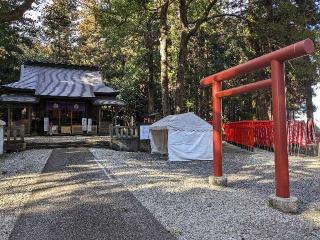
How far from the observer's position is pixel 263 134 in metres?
19.0

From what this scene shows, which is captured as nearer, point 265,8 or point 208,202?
point 208,202

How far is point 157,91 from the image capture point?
112ft

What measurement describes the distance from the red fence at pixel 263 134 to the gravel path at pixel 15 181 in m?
10.4

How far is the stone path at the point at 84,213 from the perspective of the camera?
5410 millimetres

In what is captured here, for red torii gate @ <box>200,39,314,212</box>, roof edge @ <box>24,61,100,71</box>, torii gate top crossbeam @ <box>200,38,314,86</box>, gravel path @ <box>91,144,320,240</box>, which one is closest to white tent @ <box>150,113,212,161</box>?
gravel path @ <box>91,144,320,240</box>

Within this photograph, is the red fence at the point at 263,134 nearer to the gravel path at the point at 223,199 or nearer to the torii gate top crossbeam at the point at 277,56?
the gravel path at the point at 223,199

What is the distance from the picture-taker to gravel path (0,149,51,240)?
628 centimetres

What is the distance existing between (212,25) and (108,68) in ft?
50.7

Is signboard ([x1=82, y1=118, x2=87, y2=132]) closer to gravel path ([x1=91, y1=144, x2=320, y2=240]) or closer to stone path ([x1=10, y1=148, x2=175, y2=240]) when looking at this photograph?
gravel path ([x1=91, y1=144, x2=320, y2=240])

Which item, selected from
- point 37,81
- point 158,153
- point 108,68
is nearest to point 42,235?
point 158,153

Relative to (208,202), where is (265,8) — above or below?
above

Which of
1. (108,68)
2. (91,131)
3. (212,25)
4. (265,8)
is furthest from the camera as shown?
(108,68)

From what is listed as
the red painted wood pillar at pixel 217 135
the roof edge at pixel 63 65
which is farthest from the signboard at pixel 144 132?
the roof edge at pixel 63 65

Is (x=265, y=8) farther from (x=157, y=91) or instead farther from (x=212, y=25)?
(x=157, y=91)
